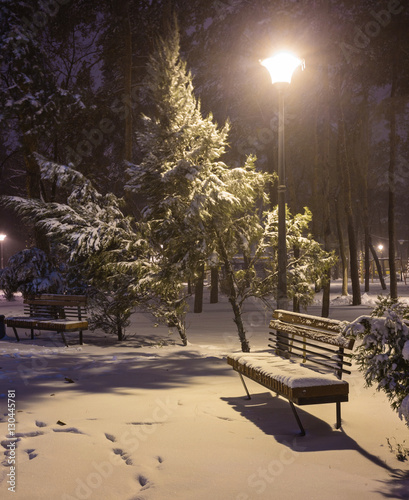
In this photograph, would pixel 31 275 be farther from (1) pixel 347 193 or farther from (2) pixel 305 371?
(1) pixel 347 193

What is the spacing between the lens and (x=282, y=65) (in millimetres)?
7984

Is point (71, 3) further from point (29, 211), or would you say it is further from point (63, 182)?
point (29, 211)

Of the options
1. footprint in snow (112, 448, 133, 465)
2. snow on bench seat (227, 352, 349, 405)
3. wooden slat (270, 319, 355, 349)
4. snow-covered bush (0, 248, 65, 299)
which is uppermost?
snow-covered bush (0, 248, 65, 299)

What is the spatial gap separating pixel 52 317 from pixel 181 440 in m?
8.24

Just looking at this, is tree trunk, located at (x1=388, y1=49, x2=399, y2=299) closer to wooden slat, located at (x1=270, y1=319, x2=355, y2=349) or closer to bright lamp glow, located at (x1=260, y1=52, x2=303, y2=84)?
bright lamp glow, located at (x1=260, y1=52, x2=303, y2=84)

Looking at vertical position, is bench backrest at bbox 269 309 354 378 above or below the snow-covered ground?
above

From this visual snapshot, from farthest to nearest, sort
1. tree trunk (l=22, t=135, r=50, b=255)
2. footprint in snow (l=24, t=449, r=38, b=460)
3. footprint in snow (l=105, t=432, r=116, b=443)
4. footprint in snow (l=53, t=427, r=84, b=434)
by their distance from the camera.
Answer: tree trunk (l=22, t=135, r=50, b=255)
footprint in snow (l=53, t=427, r=84, b=434)
footprint in snow (l=105, t=432, r=116, b=443)
footprint in snow (l=24, t=449, r=38, b=460)

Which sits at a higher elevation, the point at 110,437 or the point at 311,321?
the point at 311,321

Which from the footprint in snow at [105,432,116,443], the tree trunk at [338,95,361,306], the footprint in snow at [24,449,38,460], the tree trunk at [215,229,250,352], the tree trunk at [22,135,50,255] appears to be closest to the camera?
the footprint in snow at [24,449,38,460]

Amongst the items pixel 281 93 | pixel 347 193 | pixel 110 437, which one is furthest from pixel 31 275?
pixel 347 193

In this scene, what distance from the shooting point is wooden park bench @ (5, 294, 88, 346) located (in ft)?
33.3

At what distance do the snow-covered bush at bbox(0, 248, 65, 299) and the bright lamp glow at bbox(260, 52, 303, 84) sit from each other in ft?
28.3

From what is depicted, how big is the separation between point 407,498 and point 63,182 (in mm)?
10466

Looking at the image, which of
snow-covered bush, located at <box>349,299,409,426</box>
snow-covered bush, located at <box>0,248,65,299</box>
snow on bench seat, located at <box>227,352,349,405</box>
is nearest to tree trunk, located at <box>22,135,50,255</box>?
snow-covered bush, located at <box>0,248,65,299</box>
